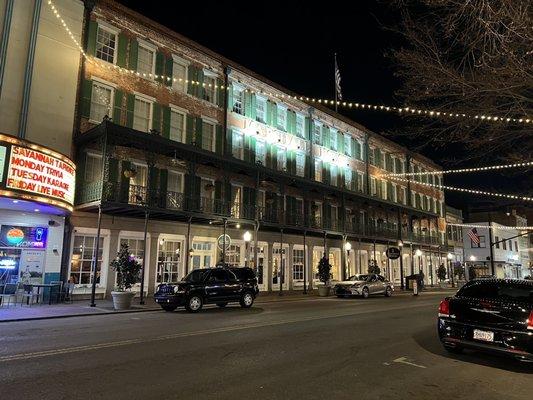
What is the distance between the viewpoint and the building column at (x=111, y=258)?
2101cm

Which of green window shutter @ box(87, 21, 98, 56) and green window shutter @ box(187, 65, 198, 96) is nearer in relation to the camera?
green window shutter @ box(87, 21, 98, 56)

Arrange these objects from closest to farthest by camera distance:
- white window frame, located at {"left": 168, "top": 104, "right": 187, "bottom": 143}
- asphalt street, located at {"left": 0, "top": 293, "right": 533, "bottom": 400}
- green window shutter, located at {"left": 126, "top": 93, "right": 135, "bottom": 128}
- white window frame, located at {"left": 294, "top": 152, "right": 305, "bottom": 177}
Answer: asphalt street, located at {"left": 0, "top": 293, "right": 533, "bottom": 400}
green window shutter, located at {"left": 126, "top": 93, "right": 135, "bottom": 128}
white window frame, located at {"left": 168, "top": 104, "right": 187, "bottom": 143}
white window frame, located at {"left": 294, "top": 152, "right": 305, "bottom": 177}

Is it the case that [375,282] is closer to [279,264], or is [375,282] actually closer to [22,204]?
[279,264]

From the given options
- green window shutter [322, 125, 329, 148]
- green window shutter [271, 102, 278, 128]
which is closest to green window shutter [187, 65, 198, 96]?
green window shutter [271, 102, 278, 128]

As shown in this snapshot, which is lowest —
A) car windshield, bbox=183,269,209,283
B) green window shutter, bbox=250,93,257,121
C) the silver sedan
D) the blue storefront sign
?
the silver sedan

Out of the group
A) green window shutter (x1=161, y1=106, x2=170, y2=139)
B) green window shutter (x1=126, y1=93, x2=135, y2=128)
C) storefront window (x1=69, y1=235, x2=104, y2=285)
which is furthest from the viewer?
green window shutter (x1=161, y1=106, x2=170, y2=139)

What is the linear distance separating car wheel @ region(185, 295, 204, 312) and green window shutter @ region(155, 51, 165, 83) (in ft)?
43.0

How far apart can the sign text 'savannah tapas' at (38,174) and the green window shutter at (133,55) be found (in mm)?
7416

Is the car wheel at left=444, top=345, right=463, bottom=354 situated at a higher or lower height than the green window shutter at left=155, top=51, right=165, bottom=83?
lower

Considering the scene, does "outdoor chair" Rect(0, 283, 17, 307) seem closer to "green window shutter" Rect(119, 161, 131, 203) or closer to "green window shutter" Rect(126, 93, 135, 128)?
"green window shutter" Rect(119, 161, 131, 203)

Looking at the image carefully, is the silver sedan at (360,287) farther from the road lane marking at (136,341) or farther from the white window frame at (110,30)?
the white window frame at (110,30)

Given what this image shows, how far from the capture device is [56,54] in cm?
2006

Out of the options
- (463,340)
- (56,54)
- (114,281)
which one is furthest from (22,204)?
(463,340)

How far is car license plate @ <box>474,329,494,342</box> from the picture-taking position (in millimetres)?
7809
